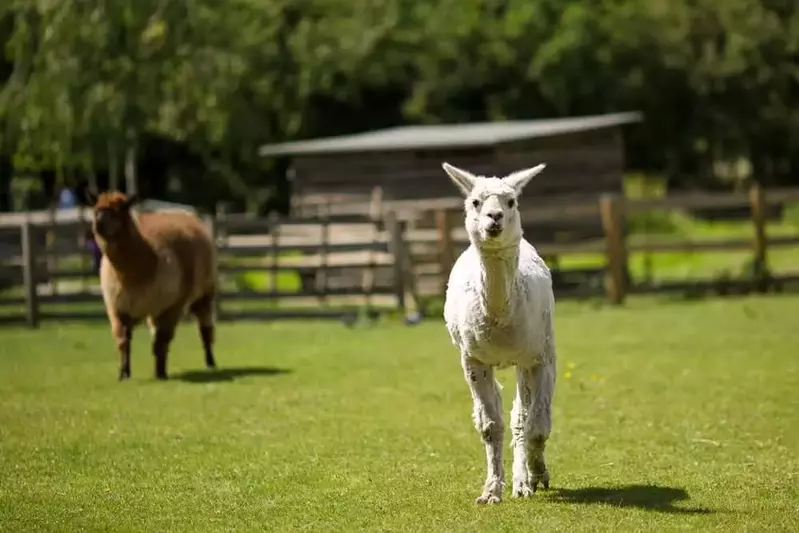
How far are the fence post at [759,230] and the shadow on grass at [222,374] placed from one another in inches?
373

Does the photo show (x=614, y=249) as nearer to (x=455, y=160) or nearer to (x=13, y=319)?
(x=455, y=160)

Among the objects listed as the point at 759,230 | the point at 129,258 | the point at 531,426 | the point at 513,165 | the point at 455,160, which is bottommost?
the point at 531,426

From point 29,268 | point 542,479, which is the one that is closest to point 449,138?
point 29,268

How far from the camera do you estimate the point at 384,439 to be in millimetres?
9836

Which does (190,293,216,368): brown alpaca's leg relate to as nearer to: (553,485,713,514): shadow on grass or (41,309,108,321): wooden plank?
(41,309,108,321): wooden plank

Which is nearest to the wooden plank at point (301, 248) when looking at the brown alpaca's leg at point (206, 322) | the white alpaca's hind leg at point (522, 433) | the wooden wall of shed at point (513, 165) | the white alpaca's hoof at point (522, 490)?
the wooden wall of shed at point (513, 165)

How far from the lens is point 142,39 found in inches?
1136

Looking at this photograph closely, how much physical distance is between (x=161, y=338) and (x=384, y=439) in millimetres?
4427

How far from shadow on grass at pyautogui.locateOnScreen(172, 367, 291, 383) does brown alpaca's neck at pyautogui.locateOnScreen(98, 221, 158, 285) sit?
1.03m

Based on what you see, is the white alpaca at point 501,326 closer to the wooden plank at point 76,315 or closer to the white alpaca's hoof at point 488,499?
the white alpaca's hoof at point 488,499

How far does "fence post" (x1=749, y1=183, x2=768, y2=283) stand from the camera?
21391 millimetres

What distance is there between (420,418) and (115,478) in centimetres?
285

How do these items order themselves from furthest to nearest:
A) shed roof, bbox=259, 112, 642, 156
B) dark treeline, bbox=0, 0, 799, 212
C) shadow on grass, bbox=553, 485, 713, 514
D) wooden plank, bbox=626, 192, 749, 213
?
dark treeline, bbox=0, 0, 799, 212 → shed roof, bbox=259, 112, 642, 156 → wooden plank, bbox=626, 192, 749, 213 → shadow on grass, bbox=553, 485, 713, 514

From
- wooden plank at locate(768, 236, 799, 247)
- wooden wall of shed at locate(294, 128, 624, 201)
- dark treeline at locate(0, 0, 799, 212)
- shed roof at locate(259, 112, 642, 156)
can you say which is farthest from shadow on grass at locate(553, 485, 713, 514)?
dark treeline at locate(0, 0, 799, 212)
